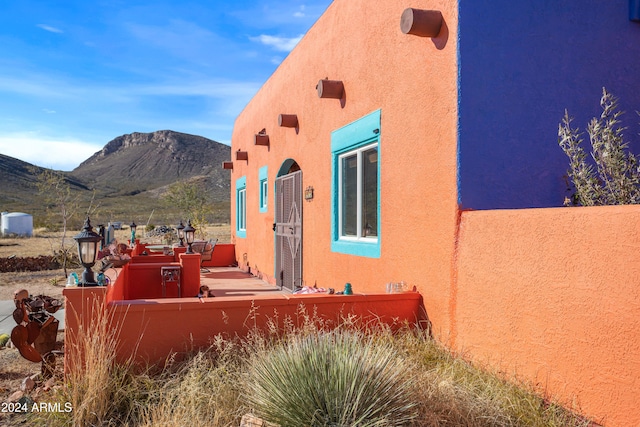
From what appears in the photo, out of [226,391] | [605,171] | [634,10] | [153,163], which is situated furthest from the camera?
[153,163]

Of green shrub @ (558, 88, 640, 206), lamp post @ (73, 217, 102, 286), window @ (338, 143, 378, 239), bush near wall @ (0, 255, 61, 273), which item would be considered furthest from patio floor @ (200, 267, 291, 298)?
bush near wall @ (0, 255, 61, 273)

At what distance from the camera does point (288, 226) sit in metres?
9.36

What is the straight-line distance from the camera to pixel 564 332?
3322mm

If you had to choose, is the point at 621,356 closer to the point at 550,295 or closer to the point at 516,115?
the point at 550,295

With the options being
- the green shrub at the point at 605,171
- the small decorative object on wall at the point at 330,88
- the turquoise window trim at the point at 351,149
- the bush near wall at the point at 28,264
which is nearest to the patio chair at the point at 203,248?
the bush near wall at the point at 28,264

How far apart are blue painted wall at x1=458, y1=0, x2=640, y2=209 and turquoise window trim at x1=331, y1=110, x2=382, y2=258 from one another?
4.79ft

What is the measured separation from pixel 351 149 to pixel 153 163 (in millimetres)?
113180

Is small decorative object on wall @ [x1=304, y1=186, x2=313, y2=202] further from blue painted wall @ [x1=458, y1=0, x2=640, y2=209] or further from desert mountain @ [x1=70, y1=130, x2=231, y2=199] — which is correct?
desert mountain @ [x1=70, y1=130, x2=231, y2=199]

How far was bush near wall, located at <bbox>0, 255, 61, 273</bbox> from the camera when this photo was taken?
15859mm

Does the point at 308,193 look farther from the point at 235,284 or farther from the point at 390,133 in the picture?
the point at 235,284

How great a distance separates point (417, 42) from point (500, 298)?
2.54 m

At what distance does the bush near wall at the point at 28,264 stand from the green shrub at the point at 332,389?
1514 centimetres

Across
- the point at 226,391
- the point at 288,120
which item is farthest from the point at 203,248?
the point at 226,391

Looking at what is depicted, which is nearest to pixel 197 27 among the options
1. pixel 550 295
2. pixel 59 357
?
pixel 59 357
